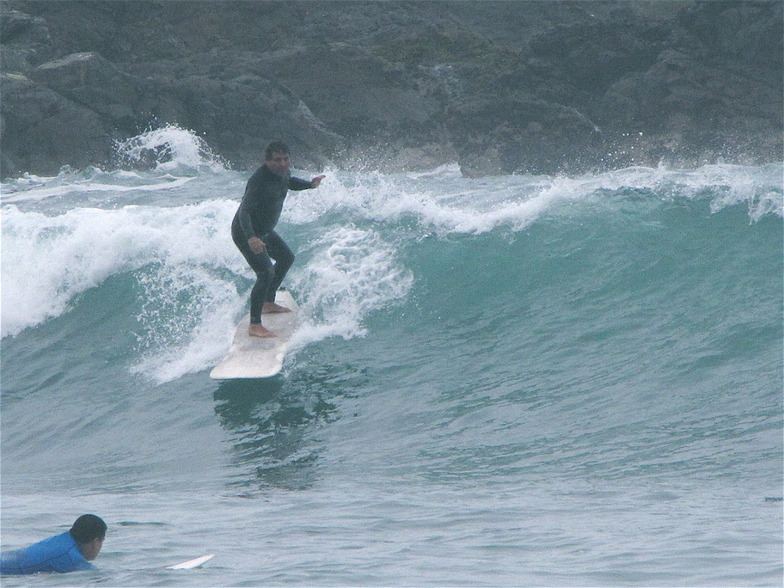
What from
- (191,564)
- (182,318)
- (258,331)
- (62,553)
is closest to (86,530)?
(62,553)

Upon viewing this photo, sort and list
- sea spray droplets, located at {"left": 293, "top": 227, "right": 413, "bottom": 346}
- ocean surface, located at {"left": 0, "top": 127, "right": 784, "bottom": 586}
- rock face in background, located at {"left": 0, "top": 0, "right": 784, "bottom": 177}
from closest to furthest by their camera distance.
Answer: ocean surface, located at {"left": 0, "top": 127, "right": 784, "bottom": 586} → sea spray droplets, located at {"left": 293, "top": 227, "right": 413, "bottom": 346} → rock face in background, located at {"left": 0, "top": 0, "right": 784, "bottom": 177}

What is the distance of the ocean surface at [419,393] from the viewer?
476 centimetres

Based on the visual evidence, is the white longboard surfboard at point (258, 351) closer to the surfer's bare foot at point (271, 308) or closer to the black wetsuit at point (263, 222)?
the surfer's bare foot at point (271, 308)

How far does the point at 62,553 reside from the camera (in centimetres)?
448

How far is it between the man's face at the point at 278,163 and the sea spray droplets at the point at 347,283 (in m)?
Result: 1.60

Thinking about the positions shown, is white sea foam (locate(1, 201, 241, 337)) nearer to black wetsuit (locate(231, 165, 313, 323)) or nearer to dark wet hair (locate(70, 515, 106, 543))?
black wetsuit (locate(231, 165, 313, 323))

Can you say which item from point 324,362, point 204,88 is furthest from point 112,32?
point 324,362

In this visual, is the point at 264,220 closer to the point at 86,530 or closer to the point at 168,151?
the point at 86,530

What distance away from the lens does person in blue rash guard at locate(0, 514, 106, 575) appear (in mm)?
4449

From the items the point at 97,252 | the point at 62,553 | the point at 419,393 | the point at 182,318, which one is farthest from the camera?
the point at 97,252

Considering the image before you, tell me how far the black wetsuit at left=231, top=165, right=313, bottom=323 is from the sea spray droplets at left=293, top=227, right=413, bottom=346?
77cm

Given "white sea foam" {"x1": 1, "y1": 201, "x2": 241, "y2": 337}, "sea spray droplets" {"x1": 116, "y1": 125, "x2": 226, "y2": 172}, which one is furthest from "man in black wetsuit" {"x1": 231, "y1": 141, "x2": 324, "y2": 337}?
A: "sea spray droplets" {"x1": 116, "y1": 125, "x2": 226, "y2": 172}

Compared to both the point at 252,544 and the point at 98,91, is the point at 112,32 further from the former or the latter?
the point at 252,544

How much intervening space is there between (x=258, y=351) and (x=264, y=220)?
1091 millimetres
